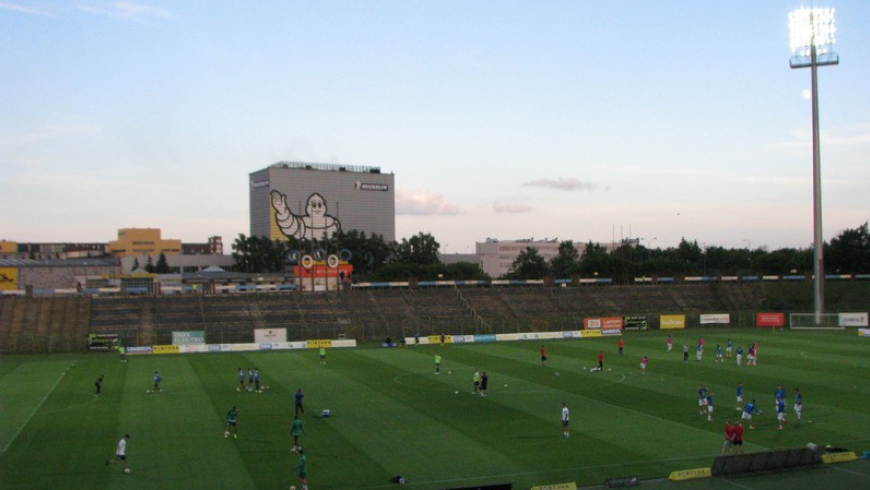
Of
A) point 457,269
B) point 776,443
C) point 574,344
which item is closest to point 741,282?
point 574,344

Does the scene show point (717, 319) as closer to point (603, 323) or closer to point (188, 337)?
point (603, 323)

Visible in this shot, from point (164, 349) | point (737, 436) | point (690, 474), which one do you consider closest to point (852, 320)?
point (737, 436)

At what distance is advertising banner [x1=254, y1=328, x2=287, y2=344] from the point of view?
8044 centimetres

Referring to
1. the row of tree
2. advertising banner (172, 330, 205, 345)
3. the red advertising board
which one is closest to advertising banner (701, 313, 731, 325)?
the red advertising board

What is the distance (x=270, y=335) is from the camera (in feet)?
265

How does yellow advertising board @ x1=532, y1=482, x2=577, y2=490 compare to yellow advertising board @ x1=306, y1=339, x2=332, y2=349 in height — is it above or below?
below

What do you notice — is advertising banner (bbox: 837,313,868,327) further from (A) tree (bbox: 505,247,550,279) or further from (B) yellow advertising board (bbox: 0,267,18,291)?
(B) yellow advertising board (bbox: 0,267,18,291)

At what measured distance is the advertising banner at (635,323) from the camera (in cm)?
9394

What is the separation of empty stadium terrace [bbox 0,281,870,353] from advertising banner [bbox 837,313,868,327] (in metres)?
10.1

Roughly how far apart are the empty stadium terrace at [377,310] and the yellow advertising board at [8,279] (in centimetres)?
1959

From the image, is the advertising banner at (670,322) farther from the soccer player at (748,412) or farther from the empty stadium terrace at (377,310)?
the soccer player at (748,412)

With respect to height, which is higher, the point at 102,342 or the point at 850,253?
the point at 850,253

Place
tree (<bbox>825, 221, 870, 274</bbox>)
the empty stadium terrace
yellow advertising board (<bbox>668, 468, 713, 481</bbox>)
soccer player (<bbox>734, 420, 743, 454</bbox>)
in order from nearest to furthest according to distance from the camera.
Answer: yellow advertising board (<bbox>668, 468, 713, 481</bbox>), soccer player (<bbox>734, 420, 743, 454</bbox>), the empty stadium terrace, tree (<bbox>825, 221, 870, 274</bbox>)

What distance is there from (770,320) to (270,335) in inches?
2274
